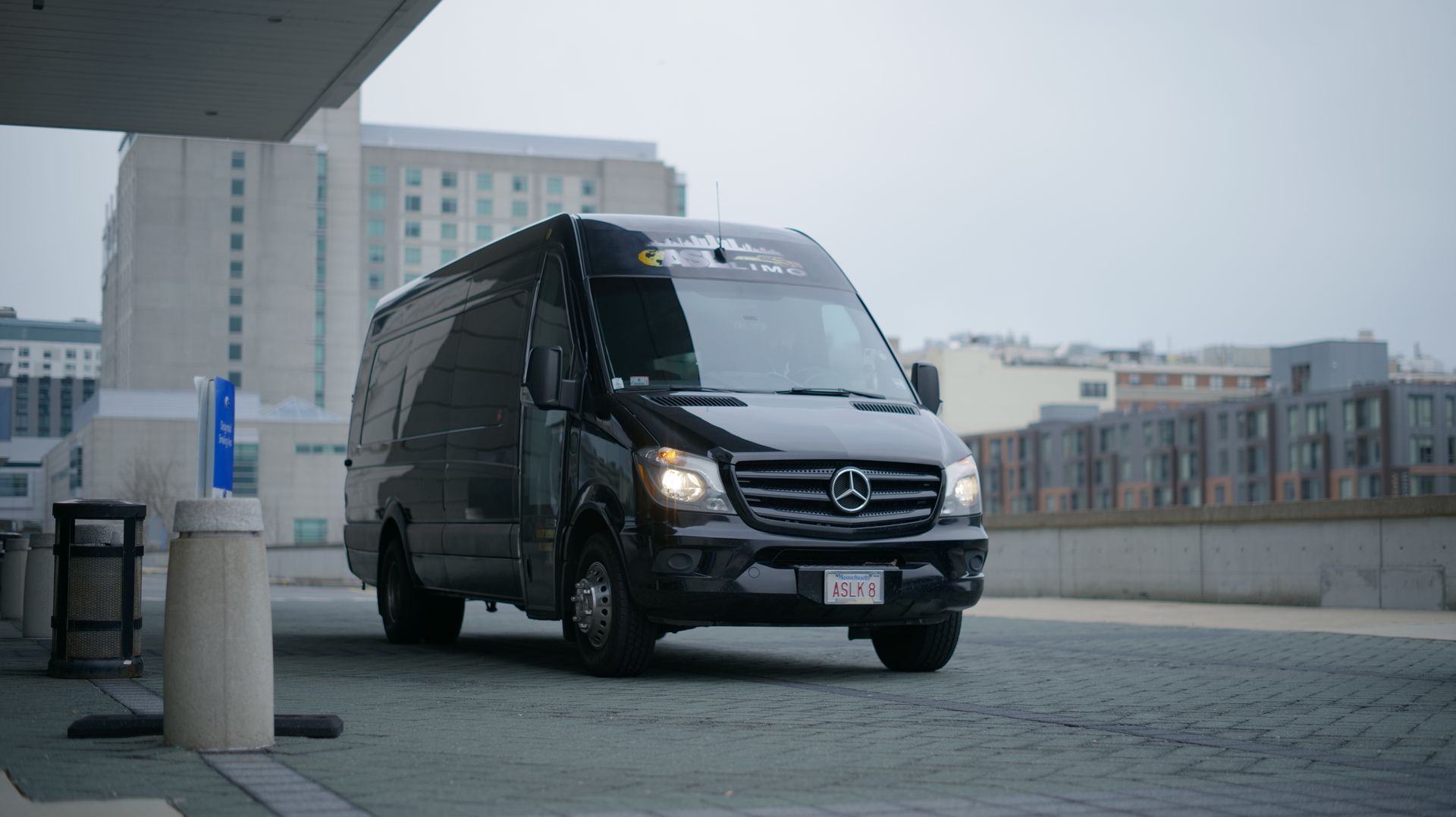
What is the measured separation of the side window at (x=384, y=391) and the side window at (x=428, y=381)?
0.23 metres

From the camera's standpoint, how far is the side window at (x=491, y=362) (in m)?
11.2

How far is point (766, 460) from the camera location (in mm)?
9062

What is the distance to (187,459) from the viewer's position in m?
106

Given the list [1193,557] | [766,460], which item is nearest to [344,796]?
[766,460]

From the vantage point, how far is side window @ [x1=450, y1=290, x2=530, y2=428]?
11.2 m

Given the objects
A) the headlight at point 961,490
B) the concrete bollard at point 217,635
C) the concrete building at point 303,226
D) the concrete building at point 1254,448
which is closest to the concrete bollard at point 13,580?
the headlight at point 961,490

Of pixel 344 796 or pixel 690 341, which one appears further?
pixel 690 341

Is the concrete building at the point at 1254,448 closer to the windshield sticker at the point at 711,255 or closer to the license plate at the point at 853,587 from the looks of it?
the windshield sticker at the point at 711,255

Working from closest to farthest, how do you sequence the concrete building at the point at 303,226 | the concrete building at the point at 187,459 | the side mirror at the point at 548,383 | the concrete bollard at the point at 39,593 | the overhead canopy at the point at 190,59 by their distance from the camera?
the side mirror at the point at 548,383 → the concrete bollard at the point at 39,593 → the overhead canopy at the point at 190,59 → the concrete building at the point at 187,459 → the concrete building at the point at 303,226

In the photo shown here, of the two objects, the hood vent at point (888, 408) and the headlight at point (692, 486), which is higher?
the hood vent at point (888, 408)

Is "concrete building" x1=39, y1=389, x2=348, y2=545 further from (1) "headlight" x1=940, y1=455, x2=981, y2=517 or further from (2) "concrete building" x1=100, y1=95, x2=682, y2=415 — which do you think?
(1) "headlight" x1=940, y1=455, x2=981, y2=517

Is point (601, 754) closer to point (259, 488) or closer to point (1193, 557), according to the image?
point (1193, 557)

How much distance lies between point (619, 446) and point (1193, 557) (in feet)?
39.9

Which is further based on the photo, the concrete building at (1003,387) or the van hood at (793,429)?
the concrete building at (1003,387)
